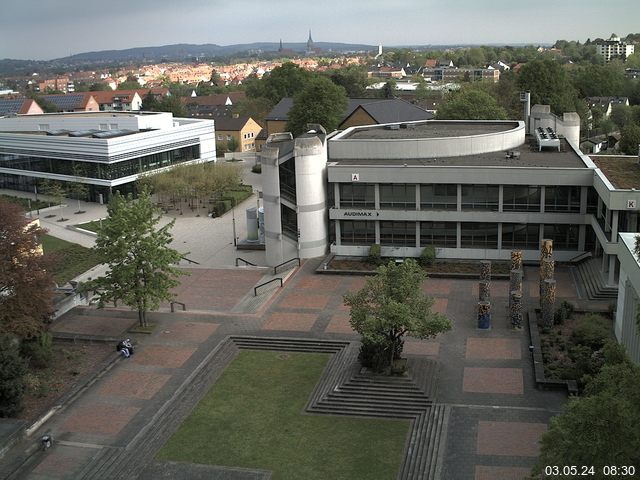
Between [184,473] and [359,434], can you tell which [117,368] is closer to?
[184,473]

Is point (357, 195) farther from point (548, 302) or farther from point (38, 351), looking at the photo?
point (38, 351)

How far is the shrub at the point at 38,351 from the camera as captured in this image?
30.9m

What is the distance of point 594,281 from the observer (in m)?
38.4

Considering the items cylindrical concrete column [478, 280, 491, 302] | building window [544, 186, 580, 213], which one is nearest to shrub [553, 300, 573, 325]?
cylindrical concrete column [478, 280, 491, 302]

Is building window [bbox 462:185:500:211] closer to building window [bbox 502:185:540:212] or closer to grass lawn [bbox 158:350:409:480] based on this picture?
building window [bbox 502:185:540:212]

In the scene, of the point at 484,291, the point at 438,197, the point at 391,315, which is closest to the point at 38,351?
the point at 391,315

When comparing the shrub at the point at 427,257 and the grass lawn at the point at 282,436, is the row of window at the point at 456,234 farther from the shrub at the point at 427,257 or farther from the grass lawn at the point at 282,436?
the grass lawn at the point at 282,436

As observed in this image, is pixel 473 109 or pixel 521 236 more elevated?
pixel 473 109

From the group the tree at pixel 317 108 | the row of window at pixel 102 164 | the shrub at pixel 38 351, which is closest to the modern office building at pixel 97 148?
the row of window at pixel 102 164

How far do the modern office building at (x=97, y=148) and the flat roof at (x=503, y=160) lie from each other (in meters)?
28.4

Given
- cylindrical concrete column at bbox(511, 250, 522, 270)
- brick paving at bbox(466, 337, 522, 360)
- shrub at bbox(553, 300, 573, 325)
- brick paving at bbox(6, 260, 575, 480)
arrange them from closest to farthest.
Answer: brick paving at bbox(6, 260, 575, 480)
brick paving at bbox(466, 337, 522, 360)
shrub at bbox(553, 300, 573, 325)
cylindrical concrete column at bbox(511, 250, 522, 270)

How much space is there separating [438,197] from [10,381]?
26232 mm

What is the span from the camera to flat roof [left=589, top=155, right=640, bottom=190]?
1549 inches

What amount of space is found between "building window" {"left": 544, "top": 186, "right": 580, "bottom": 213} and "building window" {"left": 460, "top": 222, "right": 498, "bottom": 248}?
3.29 m
